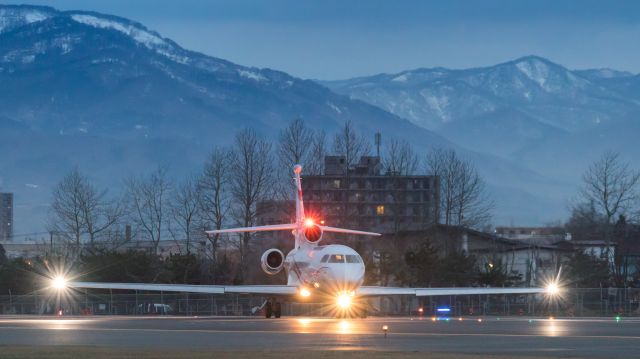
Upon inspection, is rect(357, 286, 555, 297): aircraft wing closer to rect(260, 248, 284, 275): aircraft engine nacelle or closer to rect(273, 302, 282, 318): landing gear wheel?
rect(273, 302, 282, 318): landing gear wheel

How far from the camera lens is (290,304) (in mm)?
92562

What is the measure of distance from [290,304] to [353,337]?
4691 centimetres

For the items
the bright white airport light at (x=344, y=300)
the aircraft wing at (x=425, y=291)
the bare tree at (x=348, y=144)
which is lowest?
the bright white airport light at (x=344, y=300)

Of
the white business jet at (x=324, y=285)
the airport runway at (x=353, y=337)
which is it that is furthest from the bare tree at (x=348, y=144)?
the airport runway at (x=353, y=337)

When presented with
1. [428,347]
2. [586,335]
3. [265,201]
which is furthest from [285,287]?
[265,201]

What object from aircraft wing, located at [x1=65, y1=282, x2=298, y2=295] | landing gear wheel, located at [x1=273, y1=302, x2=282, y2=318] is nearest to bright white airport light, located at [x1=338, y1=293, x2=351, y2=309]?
aircraft wing, located at [x1=65, y1=282, x2=298, y2=295]

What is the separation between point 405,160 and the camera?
512 ft

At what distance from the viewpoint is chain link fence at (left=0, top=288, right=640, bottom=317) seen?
3460 inches

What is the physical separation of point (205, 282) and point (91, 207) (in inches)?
1489

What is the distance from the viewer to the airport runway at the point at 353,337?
4062 cm

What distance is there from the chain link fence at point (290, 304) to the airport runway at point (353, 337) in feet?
95.0

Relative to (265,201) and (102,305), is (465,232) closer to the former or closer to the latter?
(265,201)

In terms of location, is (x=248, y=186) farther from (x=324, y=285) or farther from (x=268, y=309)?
(x=324, y=285)

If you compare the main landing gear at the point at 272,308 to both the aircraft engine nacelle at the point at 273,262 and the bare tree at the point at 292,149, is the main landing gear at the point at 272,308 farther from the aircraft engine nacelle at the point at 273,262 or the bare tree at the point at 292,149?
the bare tree at the point at 292,149
